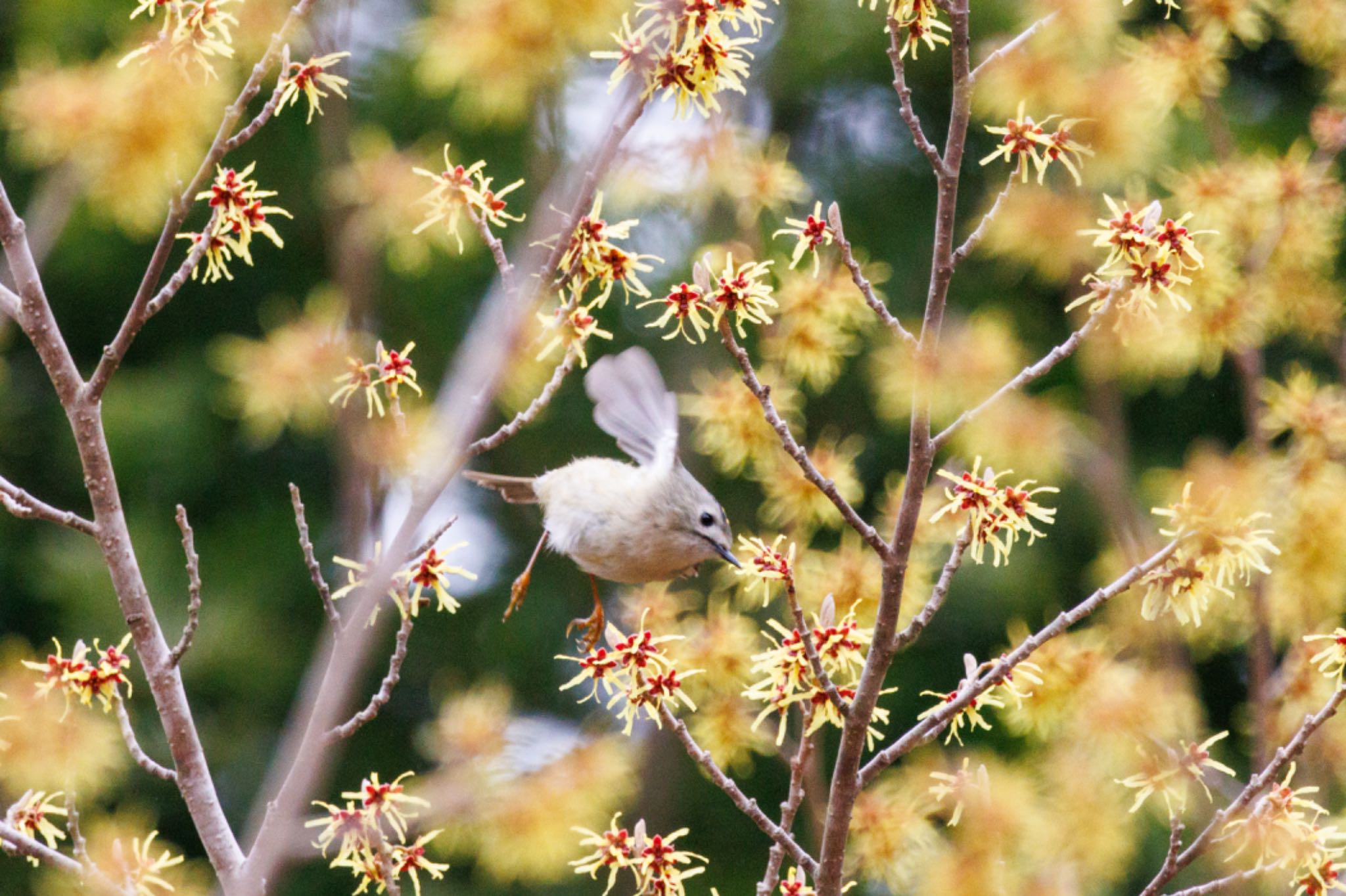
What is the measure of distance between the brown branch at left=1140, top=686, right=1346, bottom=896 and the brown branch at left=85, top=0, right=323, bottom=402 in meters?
1.65

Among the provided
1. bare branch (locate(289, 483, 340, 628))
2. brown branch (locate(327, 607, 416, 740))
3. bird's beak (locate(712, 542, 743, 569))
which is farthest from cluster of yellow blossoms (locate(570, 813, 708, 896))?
bird's beak (locate(712, 542, 743, 569))

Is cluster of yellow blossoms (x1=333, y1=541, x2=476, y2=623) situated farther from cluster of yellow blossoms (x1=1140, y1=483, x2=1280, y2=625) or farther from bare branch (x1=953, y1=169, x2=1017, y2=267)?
cluster of yellow blossoms (x1=1140, y1=483, x2=1280, y2=625)

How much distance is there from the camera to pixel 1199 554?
2.14m

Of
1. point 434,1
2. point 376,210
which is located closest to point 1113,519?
point 376,210

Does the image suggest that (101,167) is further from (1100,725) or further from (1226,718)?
(1226,718)

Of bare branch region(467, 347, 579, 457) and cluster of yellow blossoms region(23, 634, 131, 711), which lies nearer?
bare branch region(467, 347, 579, 457)

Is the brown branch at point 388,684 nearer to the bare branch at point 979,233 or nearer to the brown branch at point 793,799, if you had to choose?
the brown branch at point 793,799

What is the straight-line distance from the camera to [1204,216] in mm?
3955

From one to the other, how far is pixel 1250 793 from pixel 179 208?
5.78 ft

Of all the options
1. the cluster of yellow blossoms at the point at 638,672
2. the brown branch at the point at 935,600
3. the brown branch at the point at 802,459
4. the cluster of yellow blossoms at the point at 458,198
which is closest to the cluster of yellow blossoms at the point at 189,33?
the cluster of yellow blossoms at the point at 458,198

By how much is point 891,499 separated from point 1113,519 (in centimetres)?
59

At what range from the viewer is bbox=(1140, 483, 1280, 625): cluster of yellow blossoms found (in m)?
2.12

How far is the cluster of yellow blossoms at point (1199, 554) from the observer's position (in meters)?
2.12

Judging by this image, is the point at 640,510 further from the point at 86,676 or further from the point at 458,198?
the point at 86,676
